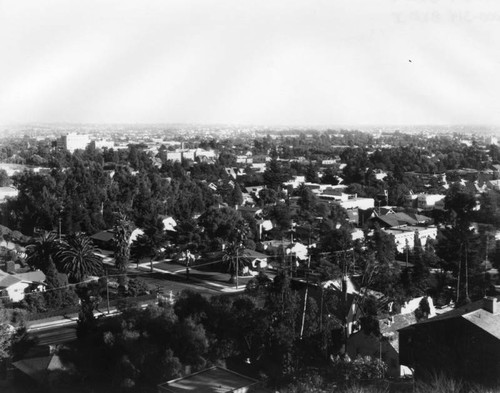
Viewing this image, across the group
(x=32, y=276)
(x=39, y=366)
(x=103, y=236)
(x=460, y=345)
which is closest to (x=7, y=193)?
(x=103, y=236)

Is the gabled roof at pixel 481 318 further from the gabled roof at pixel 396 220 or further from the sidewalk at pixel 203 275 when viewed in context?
the gabled roof at pixel 396 220

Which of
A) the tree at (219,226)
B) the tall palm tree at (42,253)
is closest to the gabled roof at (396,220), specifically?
the tree at (219,226)

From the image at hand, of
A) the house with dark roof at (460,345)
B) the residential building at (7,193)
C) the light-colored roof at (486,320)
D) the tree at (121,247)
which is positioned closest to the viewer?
the house with dark roof at (460,345)

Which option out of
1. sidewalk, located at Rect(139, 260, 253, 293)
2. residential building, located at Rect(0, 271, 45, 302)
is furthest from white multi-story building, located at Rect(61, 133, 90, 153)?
Answer: residential building, located at Rect(0, 271, 45, 302)

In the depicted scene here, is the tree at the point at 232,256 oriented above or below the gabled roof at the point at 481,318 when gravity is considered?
below

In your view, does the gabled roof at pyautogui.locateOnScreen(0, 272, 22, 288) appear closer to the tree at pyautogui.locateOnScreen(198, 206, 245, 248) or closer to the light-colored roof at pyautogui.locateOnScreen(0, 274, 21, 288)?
the light-colored roof at pyautogui.locateOnScreen(0, 274, 21, 288)

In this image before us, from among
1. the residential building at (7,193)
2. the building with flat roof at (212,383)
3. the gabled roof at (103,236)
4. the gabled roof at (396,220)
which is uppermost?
the building with flat roof at (212,383)
